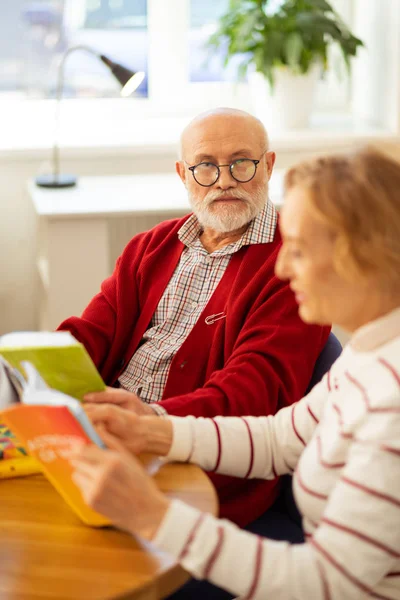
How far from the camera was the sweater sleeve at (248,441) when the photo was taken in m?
1.28

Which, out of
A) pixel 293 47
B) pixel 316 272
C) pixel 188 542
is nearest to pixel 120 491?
pixel 188 542

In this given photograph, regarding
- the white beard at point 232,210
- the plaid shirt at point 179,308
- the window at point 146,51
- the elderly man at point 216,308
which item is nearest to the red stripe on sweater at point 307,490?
the elderly man at point 216,308

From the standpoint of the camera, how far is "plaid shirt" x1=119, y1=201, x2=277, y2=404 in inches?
72.0

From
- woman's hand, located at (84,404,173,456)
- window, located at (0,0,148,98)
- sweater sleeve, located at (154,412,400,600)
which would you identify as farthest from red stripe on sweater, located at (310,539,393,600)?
window, located at (0,0,148,98)

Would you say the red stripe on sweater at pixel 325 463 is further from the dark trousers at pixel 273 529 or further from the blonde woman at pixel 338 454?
the dark trousers at pixel 273 529

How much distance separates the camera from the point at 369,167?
A: 38.0 inches

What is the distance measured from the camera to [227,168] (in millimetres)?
1907

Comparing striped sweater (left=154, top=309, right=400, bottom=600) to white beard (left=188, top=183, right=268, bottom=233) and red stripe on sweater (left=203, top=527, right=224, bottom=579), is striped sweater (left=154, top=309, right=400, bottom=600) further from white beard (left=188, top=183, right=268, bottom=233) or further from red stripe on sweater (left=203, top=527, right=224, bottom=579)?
white beard (left=188, top=183, right=268, bottom=233)

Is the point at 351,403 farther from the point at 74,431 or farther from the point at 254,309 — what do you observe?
the point at 254,309

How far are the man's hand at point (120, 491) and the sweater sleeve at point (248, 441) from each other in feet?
0.93

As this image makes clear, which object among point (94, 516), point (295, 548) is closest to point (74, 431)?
point (94, 516)

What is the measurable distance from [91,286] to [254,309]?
121 centimetres

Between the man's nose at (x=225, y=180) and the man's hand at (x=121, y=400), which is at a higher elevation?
the man's nose at (x=225, y=180)

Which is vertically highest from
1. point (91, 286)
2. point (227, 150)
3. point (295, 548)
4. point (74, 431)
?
point (227, 150)
